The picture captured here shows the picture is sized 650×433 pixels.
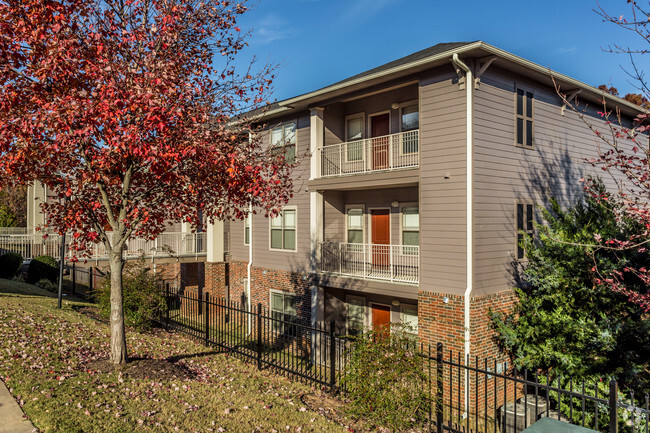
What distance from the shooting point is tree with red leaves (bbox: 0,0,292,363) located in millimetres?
6633

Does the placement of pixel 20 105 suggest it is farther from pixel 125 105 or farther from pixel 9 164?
pixel 125 105

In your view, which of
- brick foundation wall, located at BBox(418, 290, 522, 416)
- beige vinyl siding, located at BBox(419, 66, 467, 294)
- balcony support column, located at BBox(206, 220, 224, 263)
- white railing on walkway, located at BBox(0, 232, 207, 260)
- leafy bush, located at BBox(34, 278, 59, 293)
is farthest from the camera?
balcony support column, located at BBox(206, 220, 224, 263)

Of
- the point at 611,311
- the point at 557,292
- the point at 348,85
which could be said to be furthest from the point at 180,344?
the point at 611,311

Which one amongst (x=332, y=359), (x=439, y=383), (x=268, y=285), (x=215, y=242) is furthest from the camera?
(x=215, y=242)

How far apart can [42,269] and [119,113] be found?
18.8 m

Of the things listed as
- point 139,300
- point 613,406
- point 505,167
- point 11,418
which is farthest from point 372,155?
point 11,418

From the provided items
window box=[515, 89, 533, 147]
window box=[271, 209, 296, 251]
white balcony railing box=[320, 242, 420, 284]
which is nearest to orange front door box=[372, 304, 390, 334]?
white balcony railing box=[320, 242, 420, 284]

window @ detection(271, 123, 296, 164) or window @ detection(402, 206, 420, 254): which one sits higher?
window @ detection(271, 123, 296, 164)

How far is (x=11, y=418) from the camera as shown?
5867mm

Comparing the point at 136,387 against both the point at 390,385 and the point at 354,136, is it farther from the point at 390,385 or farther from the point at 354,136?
the point at 354,136

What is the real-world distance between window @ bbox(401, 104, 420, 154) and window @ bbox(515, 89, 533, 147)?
119 inches

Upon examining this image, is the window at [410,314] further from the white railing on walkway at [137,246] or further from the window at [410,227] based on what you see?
the white railing on walkway at [137,246]

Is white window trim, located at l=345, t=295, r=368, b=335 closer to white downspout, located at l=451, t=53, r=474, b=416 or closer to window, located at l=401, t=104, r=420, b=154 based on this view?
white downspout, located at l=451, t=53, r=474, b=416

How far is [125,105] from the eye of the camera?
688 cm
